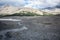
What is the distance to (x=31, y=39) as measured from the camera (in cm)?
238

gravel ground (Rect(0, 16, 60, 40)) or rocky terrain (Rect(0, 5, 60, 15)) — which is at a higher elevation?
Result: rocky terrain (Rect(0, 5, 60, 15))

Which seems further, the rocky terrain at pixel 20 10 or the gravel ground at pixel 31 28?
the rocky terrain at pixel 20 10

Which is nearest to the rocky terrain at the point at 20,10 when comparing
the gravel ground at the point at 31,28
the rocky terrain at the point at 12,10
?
the rocky terrain at the point at 12,10

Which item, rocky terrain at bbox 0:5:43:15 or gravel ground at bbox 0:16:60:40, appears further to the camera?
rocky terrain at bbox 0:5:43:15

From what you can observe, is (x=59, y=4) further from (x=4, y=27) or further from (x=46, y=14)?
(x=4, y=27)

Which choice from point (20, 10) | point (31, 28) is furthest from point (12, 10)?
point (31, 28)

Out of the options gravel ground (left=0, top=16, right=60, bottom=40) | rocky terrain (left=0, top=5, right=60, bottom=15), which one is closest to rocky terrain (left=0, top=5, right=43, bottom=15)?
rocky terrain (left=0, top=5, right=60, bottom=15)

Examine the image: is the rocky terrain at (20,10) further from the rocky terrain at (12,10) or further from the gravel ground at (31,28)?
the gravel ground at (31,28)

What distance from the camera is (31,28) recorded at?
2.45m

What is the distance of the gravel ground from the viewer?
2383 millimetres

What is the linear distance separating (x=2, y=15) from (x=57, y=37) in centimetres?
124

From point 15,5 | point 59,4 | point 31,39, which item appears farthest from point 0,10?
point 59,4

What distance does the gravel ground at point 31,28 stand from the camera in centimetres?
238

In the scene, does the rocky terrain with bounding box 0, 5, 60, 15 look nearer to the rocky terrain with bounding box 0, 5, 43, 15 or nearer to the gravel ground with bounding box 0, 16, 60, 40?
the rocky terrain with bounding box 0, 5, 43, 15
